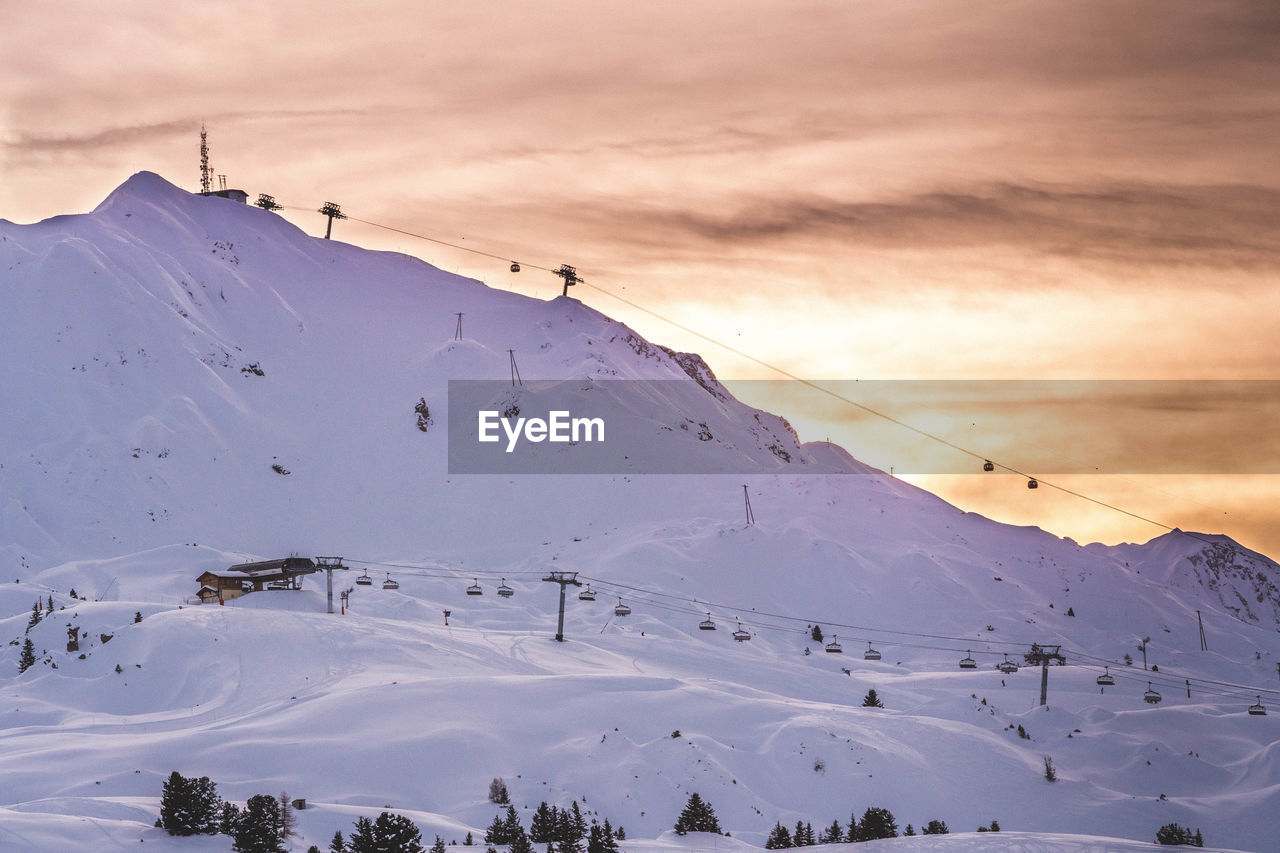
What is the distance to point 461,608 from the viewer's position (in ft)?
340

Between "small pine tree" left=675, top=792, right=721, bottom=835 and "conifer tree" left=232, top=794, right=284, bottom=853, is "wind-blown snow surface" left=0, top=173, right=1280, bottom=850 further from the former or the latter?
"small pine tree" left=675, top=792, right=721, bottom=835

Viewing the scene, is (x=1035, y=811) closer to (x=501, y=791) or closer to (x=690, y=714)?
(x=690, y=714)

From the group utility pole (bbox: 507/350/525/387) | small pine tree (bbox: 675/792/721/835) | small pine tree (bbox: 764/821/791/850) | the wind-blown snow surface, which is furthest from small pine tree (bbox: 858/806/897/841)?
utility pole (bbox: 507/350/525/387)

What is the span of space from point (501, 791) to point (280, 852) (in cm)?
1728

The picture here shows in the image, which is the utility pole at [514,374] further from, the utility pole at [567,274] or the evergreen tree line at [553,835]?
the evergreen tree line at [553,835]

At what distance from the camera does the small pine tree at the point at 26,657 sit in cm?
7306

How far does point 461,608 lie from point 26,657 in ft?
120

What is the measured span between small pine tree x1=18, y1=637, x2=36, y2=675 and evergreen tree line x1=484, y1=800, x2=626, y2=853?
36.7 meters

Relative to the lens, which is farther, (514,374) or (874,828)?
(514,374)

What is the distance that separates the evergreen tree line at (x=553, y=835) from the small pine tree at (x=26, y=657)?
36727 mm

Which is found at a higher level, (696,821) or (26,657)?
(26,657)

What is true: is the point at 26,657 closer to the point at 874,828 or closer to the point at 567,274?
the point at 874,828

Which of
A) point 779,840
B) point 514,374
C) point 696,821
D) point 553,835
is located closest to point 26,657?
point 553,835

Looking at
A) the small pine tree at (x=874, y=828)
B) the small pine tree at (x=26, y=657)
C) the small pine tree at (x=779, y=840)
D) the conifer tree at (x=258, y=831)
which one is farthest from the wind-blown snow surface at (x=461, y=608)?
the small pine tree at (x=874, y=828)
